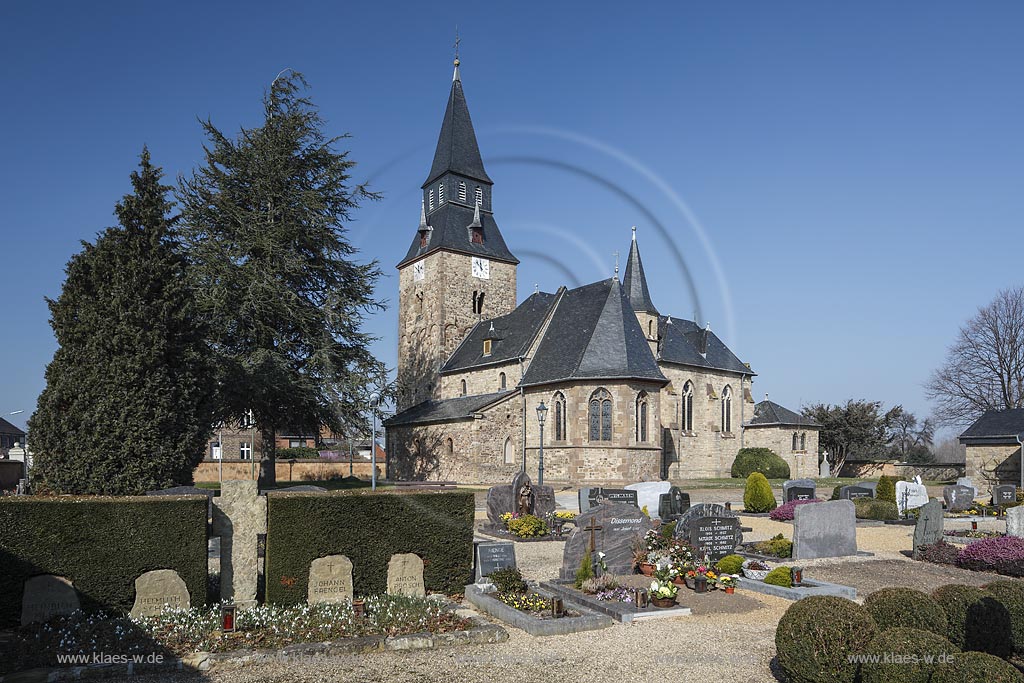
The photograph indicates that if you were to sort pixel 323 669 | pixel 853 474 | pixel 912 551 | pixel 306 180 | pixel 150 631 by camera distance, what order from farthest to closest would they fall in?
1. pixel 853 474
2. pixel 306 180
3. pixel 912 551
4. pixel 150 631
5. pixel 323 669

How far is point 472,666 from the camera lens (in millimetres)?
A: 8375

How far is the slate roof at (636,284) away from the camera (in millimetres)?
45969

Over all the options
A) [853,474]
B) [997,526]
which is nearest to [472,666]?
[997,526]

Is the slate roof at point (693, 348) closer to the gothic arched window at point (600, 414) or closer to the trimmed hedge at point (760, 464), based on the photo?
the trimmed hedge at point (760, 464)

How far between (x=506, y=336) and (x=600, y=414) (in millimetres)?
10096

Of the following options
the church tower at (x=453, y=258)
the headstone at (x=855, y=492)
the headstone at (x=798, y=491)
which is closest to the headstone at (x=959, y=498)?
the headstone at (x=855, y=492)

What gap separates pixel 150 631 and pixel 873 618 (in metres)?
8.47

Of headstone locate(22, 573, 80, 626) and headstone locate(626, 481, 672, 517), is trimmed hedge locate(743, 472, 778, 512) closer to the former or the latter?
headstone locate(626, 481, 672, 517)

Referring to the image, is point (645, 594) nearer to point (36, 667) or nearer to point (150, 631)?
point (150, 631)

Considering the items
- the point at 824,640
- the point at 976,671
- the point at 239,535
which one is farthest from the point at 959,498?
the point at 239,535

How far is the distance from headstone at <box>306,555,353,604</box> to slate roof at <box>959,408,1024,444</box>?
36922 millimetres

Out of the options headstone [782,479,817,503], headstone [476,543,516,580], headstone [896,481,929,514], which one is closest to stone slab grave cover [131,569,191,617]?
headstone [476,543,516,580]

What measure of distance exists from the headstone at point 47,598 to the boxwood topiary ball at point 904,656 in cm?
945

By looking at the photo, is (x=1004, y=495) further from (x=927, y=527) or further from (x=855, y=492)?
(x=927, y=527)
